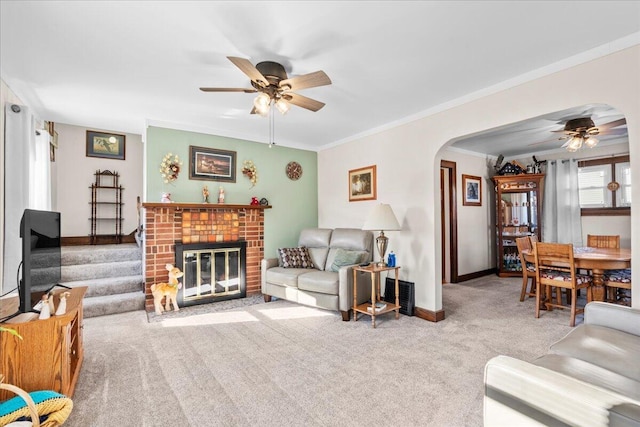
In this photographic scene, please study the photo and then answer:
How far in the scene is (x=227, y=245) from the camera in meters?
4.42

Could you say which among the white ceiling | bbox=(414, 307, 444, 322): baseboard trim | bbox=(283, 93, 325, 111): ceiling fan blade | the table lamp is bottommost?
bbox=(414, 307, 444, 322): baseboard trim

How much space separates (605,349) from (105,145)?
6.76m

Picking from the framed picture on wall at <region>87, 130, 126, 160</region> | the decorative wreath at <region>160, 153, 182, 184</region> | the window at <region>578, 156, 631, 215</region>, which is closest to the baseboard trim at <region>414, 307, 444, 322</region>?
the decorative wreath at <region>160, 153, 182, 184</region>

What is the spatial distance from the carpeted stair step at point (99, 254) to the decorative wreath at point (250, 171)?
2050mm

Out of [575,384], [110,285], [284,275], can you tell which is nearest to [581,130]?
[575,384]

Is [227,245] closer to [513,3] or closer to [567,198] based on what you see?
[513,3]

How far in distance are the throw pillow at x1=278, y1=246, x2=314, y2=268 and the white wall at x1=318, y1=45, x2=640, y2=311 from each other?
2.97 ft

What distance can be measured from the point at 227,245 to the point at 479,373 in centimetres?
342

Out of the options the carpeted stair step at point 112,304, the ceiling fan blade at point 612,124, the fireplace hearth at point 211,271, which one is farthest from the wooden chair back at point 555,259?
the carpeted stair step at point 112,304

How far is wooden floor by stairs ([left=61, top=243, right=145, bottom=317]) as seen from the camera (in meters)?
3.76

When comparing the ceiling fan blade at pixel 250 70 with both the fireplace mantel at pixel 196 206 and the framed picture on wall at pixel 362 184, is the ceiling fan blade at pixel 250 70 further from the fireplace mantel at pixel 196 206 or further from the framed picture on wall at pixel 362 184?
the framed picture on wall at pixel 362 184

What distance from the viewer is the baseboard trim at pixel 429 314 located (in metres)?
3.40

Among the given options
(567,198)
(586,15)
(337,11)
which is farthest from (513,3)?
(567,198)

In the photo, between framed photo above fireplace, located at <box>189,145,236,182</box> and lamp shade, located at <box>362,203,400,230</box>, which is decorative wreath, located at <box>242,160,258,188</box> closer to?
framed photo above fireplace, located at <box>189,145,236,182</box>
